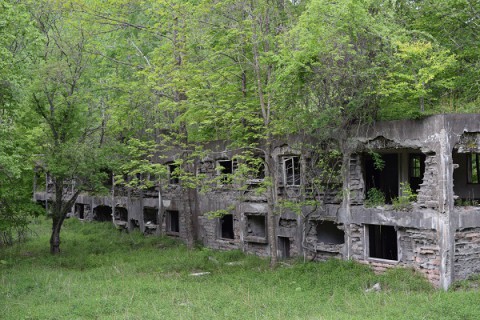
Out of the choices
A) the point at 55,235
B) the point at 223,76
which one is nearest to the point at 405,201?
the point at 223,76

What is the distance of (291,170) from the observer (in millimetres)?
22297

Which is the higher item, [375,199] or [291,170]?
[291,170]

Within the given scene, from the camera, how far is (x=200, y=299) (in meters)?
16.2

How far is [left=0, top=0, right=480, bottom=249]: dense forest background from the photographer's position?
693 inches

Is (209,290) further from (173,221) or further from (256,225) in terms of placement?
(173,221)

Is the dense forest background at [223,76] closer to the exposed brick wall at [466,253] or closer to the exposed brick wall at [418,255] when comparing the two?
the exposed brick wall at [418,255]

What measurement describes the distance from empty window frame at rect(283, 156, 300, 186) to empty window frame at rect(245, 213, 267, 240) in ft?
8.26

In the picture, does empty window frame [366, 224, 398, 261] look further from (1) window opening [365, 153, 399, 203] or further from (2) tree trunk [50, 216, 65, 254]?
(2) tree trunk [50, 216, 65, 254]

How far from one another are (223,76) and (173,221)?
11.9 m

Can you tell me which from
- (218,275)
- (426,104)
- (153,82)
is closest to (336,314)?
(218,275)

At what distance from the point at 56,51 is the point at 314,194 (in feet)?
46.6

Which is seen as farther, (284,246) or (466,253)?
(284,246)

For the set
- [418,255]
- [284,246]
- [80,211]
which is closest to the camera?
[418,255]

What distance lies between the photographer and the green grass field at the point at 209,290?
14.3 m
